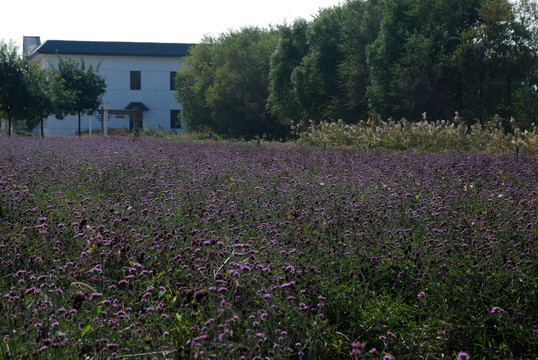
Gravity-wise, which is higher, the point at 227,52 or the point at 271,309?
the point at 227,52

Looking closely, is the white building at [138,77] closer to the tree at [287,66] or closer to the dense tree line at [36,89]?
the dense tree line at [36,89]

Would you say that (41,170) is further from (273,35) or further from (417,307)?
(273,35)

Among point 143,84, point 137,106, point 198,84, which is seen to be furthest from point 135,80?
point 198,84

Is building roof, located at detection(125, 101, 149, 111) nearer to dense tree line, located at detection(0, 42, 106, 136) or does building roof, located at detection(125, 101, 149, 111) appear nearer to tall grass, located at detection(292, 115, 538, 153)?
dense tree line, located at detection(0, 42, 106, 136)

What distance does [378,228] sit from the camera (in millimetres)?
5648

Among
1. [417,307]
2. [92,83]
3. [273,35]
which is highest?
[273,35]

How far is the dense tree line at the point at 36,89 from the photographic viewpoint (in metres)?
32.2

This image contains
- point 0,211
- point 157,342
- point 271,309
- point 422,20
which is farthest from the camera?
point 422,20

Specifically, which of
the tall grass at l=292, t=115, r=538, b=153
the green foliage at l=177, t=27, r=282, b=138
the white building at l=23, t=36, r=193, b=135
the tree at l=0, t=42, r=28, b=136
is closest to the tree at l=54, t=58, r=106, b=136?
the tree at l=0, t=42, r=28, b=136

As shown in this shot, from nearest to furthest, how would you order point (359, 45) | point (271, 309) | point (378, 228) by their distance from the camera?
1. point (271, 309)
2. point (378, 228)
3. point (359, 45)

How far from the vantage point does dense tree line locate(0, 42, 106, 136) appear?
32.2 metres

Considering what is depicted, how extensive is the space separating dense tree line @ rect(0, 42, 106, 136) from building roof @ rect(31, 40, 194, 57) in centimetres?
1340

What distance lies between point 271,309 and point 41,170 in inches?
291

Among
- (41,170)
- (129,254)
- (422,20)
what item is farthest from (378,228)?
(422,20)
